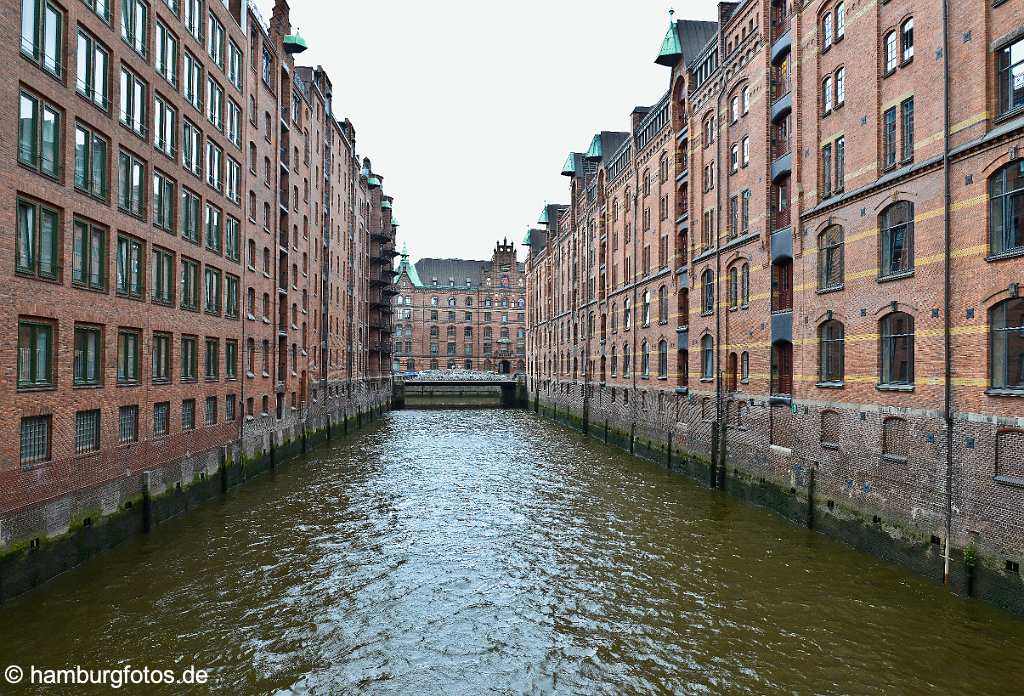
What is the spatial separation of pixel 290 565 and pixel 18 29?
44.5ft

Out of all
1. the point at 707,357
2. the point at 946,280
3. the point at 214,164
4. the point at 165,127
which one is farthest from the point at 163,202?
the point at 707,357

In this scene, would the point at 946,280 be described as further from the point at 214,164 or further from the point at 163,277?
the point at 214,164

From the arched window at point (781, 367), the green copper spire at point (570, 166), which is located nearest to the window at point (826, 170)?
the arched window at point (781, 367)

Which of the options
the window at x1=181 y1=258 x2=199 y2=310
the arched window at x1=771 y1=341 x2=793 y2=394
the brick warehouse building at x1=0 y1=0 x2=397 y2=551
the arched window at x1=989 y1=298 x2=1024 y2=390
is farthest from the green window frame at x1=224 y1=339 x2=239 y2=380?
the arched window at x1=989 y1=298 x2=1024 y2=390

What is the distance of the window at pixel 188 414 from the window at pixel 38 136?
32.0 feet

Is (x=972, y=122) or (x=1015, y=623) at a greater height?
(x=972, y=122)

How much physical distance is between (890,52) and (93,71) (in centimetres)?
2140

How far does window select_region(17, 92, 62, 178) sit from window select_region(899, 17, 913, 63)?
21272 mm

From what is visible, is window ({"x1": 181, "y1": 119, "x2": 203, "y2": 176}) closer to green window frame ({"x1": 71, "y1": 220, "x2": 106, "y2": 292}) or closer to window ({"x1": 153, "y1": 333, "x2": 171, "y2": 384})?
window ({"x1": 153, "y1": 333, "x2": 171, "y2": 384})

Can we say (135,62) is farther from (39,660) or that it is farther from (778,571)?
(778,571)

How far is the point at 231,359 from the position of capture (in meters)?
29.0

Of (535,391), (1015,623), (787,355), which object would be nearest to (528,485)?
(787,355)

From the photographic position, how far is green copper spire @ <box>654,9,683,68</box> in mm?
34438

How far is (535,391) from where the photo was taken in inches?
2881
